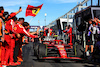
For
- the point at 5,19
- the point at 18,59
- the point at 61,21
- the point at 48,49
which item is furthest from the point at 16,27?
the point at 61,21

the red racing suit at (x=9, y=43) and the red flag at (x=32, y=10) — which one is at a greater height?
the red flag at (x=32, y=10)

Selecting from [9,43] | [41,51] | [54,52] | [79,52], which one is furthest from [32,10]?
[9,43]

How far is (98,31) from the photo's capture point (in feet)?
36.1

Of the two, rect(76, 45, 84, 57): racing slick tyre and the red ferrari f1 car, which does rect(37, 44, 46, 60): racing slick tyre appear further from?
rect(76, 45, 84, 57): racing slick tyre

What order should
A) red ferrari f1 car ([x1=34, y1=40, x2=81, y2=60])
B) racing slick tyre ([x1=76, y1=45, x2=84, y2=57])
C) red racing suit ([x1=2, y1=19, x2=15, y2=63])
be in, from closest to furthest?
red racing suit ([x1=2, y1=19, x2=15, y2=63]) → red ferrari f1 car ([x1=34, y1=40, x2=81, y2=60]) → racing slick tyre ([x1=76, y1=45, x2=84, y2=57])

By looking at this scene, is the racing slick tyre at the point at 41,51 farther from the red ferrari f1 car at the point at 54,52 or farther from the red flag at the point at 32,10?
the red flag at the point at 32,10

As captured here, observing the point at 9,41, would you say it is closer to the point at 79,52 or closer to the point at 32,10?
the point at 79,52

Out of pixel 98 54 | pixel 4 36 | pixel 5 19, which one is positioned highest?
pixel 5 19

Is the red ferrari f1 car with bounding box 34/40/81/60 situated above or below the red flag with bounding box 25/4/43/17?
below

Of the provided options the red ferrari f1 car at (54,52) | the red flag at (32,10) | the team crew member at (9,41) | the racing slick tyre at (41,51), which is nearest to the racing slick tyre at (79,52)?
the red ferrari f1 car at (54,52)

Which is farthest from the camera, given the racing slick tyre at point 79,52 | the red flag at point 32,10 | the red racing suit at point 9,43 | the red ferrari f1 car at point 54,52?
the red flag at point 32,10

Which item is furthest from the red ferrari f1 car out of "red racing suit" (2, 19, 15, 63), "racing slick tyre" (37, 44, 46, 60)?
"red racing suit" (2, 19, 15, 63)

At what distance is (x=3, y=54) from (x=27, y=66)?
3.31 feet

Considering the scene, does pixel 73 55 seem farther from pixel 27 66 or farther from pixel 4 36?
pixel 4 36
